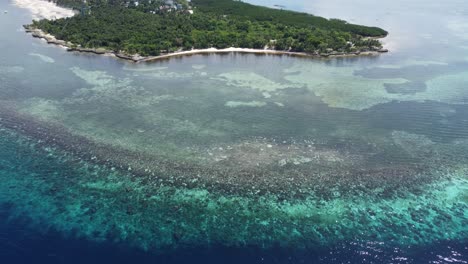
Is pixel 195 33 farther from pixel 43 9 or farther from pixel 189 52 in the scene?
pixel 43 9

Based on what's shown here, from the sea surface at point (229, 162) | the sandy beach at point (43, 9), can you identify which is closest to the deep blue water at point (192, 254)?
the sea surface at point (229, 162)

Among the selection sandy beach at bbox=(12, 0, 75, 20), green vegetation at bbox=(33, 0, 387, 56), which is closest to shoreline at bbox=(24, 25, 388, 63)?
green vegetation at bbox=(33, 0, 387, 56)

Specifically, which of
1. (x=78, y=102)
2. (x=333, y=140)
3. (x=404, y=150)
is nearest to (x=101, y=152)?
(x=78, y=102)

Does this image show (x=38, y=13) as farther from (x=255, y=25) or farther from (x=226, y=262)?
(x=226, y=262)

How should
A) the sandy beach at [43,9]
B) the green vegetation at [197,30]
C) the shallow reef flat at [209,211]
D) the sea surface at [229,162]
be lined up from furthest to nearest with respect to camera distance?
the sandy beach at [43,9]
the green vegetation at [197,30]
the shallow reef flat at [209,211]
the sea surface at [229,162]

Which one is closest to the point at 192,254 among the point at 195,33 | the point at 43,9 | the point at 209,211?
the point at 209,211

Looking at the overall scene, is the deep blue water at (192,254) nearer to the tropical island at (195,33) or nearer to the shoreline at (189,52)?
the tropical island at (195,33)

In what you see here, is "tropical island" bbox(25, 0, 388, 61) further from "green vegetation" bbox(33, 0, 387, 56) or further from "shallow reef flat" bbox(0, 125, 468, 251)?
"shallow reef flat" bbox(0, 125, 468, 251)

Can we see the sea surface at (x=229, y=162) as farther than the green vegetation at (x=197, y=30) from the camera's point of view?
No
